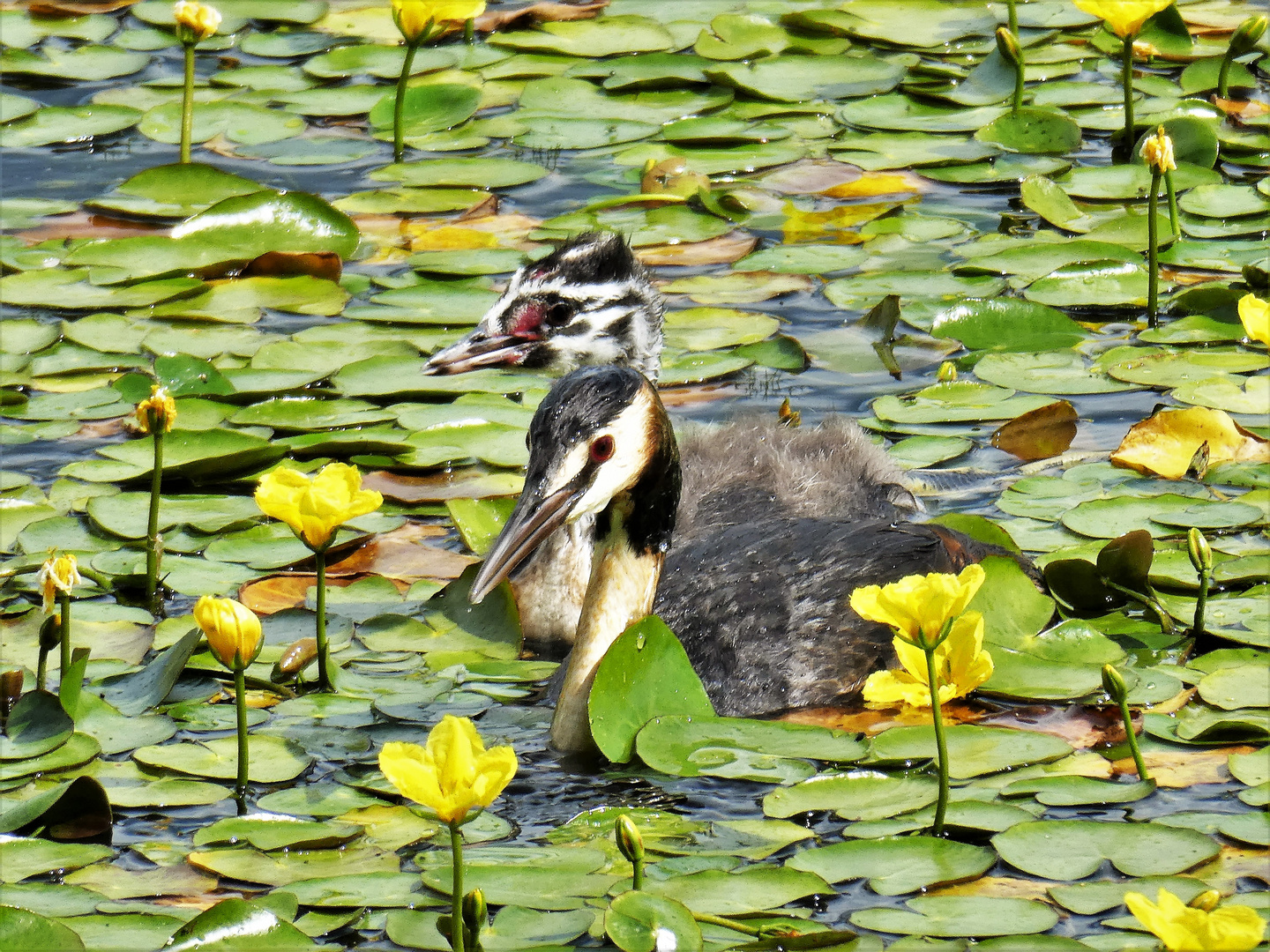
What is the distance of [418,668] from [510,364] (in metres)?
1.45

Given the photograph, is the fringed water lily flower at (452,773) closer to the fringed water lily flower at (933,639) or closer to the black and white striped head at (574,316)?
the fringed water lily flower at (933,639)

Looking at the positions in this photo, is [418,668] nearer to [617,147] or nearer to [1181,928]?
[1181,928]

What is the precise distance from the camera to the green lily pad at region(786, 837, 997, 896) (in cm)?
350

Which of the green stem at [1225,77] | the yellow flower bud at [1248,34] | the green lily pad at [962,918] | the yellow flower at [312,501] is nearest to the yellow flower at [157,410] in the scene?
the yellow flower at [312,501]

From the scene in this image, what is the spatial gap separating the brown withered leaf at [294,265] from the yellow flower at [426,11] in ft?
3.22

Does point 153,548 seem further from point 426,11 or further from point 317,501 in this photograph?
point 426,11

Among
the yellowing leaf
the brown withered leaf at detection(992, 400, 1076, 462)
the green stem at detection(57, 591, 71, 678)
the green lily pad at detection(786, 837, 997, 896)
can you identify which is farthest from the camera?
the brown withered leaf at detection(992, 400, 1076, 462)

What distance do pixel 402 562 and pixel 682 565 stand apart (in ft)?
2.69

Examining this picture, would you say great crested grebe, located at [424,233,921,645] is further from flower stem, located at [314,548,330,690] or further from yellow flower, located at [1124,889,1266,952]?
yellow flower, located at [1124,889,1266,952]

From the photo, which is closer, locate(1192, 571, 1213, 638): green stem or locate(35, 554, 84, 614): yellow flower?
locate(35, 554, 84, 614): yellow flower

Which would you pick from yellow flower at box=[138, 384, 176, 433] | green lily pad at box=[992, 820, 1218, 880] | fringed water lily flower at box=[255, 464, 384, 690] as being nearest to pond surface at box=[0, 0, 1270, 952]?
green lily pad at box=[992, 820, 1218, 880]

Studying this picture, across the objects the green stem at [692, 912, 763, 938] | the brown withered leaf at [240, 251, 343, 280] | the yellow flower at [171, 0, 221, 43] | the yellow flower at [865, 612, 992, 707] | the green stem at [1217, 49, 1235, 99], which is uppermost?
the yellow flower at [171, 0, 221, 43]

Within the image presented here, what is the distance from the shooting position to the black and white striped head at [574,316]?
227 inches

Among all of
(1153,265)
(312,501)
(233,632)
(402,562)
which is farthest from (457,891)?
(1153,265)
